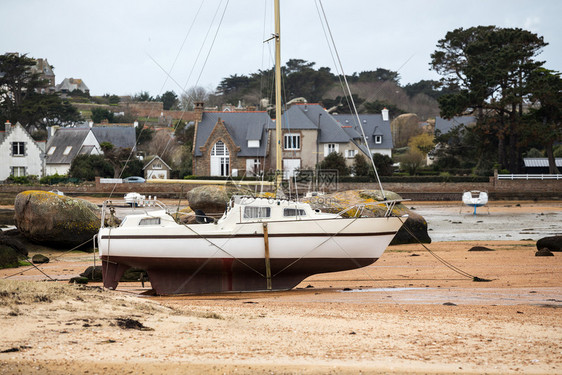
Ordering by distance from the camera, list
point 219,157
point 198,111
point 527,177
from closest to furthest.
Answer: point 527,177, point 219,157, point 198,111

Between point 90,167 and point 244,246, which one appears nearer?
point 244,246

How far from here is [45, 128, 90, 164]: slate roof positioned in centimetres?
7212

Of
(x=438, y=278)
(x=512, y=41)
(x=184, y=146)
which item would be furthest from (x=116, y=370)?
(x=184, y=146)

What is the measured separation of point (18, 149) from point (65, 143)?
18.8 ft

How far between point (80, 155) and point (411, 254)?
1955 inches

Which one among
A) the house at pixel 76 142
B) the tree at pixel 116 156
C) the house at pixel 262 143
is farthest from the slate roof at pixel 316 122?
the house at pixel 76 142

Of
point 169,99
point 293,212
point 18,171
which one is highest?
point 169,99

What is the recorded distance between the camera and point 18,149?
69.9 m

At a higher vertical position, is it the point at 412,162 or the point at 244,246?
the point at 412,162

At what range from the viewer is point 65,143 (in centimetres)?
7444

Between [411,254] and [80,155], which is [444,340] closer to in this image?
[411,254]

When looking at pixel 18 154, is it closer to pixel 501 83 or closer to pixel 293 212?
pixel 501 83

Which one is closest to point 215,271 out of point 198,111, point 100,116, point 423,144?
point 198,111

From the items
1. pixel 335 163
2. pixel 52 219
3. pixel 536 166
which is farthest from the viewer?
pixel 536 166
